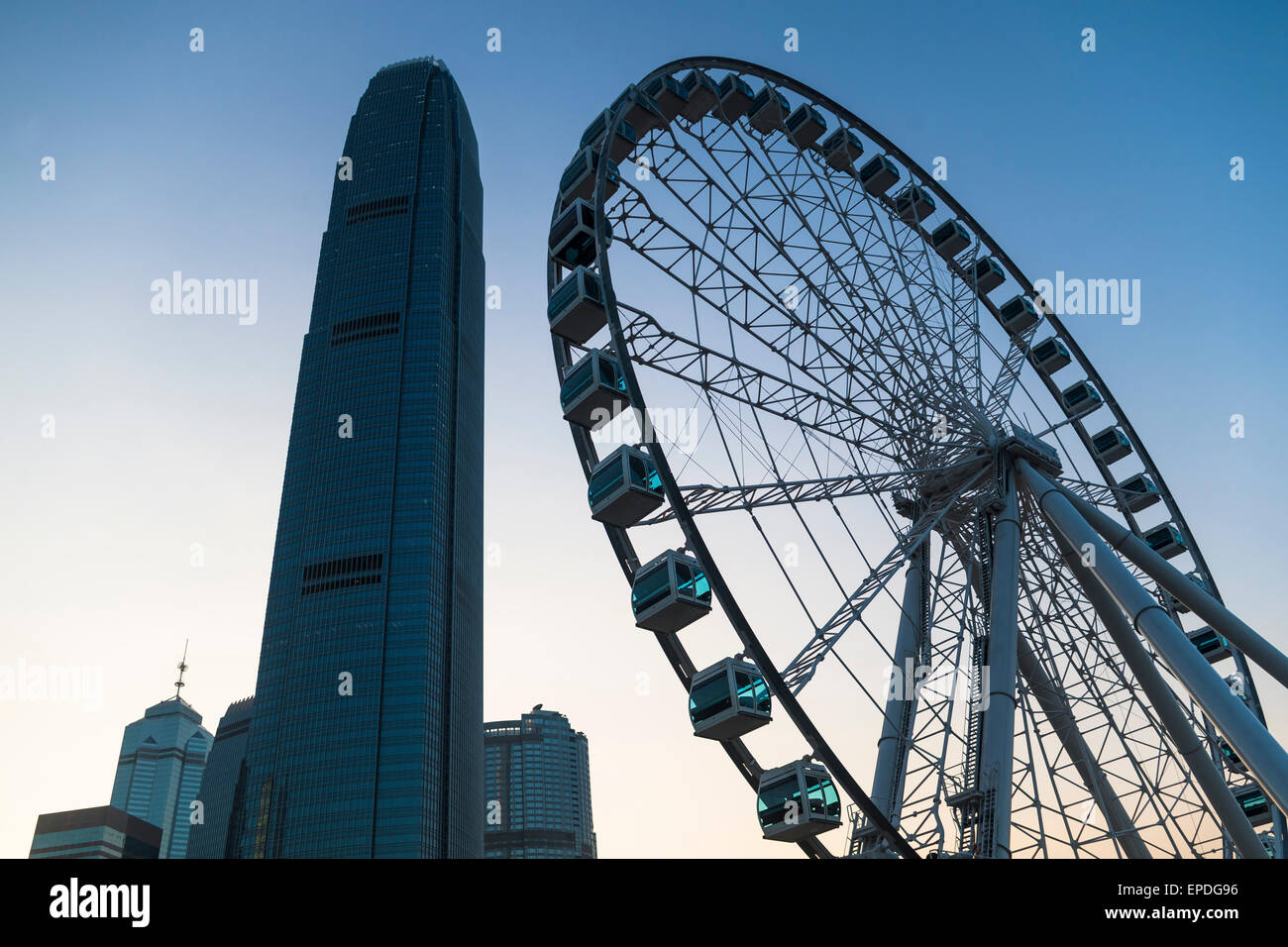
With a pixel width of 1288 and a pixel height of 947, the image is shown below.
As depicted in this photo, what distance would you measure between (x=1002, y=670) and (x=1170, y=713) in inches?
190

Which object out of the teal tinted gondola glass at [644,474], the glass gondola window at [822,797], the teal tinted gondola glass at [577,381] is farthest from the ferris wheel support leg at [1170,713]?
the teal tinted gondola glass at [577,381]

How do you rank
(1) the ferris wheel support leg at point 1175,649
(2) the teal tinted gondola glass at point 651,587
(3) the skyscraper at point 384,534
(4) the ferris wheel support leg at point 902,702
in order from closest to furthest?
(1) the ferris wheel support leg at point 1175,649 → (2) the teal tinted gondola glass at point 651,587 → (4) the ferris wheel support leg at point 902,702 → (3) the skyscraper at point 384,534

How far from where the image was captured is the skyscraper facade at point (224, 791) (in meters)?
130

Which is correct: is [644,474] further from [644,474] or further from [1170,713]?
[1170,713]

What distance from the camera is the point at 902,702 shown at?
82.2ft

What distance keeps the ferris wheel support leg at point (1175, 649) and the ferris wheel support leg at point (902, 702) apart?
3.38 meters

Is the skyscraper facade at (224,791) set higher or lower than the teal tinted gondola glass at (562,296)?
higher

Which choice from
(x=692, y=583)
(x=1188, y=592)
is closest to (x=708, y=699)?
(x=692, y=583)

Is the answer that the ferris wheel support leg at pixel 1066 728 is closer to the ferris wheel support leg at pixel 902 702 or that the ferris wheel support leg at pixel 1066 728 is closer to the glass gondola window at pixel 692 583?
the ferris wheel support leg at pixel 902 702

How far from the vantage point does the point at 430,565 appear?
13400 centimetres

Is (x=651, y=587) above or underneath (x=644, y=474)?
underneath

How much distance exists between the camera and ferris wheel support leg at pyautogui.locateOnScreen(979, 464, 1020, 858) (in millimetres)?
21203

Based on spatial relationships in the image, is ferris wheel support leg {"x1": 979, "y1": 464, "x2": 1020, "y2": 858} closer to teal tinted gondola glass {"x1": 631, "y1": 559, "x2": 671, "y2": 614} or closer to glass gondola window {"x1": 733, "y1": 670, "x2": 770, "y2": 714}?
glass gondola window {"x1": 733, "y1": 670, "x2": 770, "y2": 714}
